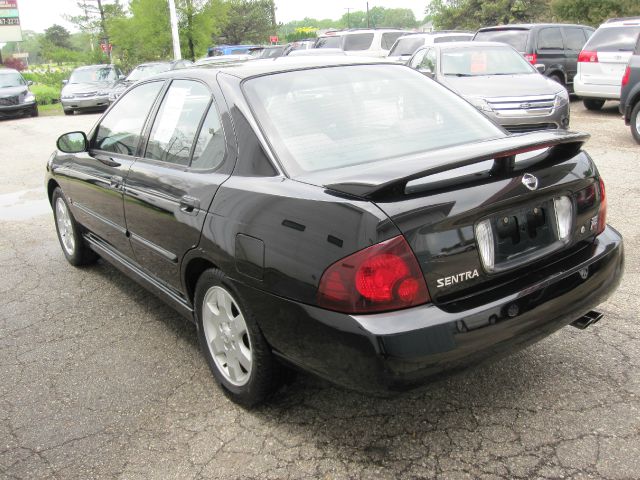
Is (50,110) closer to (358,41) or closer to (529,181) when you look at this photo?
(358,41)

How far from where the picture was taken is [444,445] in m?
2.60

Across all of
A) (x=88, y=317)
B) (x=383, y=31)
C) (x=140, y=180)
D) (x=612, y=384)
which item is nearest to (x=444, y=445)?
(x=612, y=384)

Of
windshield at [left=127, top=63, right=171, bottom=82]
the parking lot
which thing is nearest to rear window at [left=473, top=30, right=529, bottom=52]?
windshield at [left=127, top=63, right=171, bottom=82]

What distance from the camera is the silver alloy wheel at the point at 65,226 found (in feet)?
16.9

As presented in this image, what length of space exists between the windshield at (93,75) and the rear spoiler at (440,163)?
2054cm

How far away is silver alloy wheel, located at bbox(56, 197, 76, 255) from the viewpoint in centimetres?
514

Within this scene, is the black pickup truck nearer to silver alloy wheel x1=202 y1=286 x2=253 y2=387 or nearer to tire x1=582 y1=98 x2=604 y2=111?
tire x1=582 y1=98 x2=604 y2=111

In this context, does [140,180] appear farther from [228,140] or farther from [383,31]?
[383,31]

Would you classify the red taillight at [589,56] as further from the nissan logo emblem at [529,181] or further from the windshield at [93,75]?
the windshield at [93,75]

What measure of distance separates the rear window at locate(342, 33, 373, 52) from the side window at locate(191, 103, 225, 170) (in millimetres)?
17772

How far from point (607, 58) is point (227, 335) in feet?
35.3

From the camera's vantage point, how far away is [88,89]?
2033 centimetres

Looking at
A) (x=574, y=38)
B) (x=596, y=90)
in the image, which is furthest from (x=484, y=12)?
(x=596, y=90)

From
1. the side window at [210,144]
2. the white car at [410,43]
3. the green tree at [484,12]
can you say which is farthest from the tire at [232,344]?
the green tree at [484,12]
